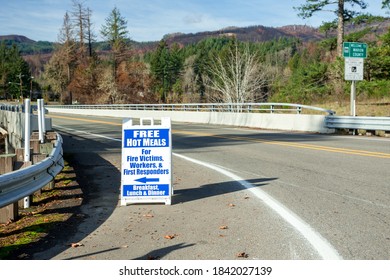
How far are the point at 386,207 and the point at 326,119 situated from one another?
14.7 metres

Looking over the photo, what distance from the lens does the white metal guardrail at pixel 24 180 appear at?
5.73 m

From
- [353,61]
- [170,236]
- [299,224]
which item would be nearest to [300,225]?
[299,224]

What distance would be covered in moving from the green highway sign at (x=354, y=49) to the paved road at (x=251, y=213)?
1083 centimetres

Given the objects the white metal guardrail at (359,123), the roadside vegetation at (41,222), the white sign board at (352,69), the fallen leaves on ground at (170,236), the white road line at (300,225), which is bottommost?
the roadside vegetation at (41,222)

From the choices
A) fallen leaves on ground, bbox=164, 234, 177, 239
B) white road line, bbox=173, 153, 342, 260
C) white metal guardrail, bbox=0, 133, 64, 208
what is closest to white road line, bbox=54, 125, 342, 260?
white road line, bbox=173, 153, 342, 260

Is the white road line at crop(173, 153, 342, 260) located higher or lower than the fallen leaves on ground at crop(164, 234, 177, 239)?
higher

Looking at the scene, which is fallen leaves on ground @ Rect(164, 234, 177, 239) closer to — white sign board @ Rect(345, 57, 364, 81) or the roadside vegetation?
the roadside vegetation

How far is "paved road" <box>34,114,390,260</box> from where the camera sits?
508 cm

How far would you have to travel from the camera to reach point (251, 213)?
21.8 ft

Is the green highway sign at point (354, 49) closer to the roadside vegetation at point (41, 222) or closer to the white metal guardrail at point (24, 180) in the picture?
the roadside vegetation at point (41, 222)

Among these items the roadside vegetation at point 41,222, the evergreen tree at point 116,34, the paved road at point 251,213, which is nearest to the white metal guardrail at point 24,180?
the roadside vegetation at point 41,222

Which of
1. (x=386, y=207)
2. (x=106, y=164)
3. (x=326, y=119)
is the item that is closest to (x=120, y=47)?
(x=326, y=119)

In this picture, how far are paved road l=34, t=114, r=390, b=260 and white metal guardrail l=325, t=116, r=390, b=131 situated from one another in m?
6.45

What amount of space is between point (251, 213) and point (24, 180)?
3.22 meters
